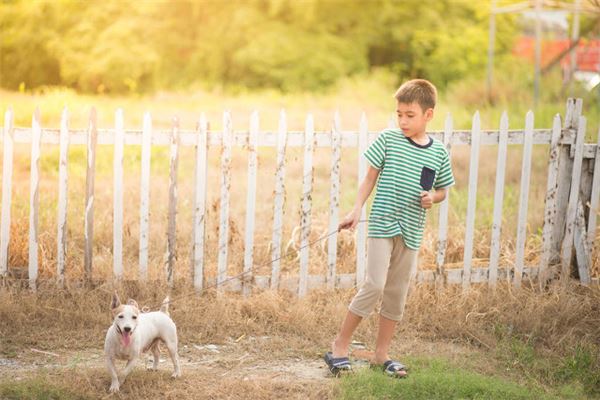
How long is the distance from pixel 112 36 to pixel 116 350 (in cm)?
2142

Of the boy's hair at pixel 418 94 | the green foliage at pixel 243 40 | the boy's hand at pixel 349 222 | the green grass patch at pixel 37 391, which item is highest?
the green foliage at pixel 243 40

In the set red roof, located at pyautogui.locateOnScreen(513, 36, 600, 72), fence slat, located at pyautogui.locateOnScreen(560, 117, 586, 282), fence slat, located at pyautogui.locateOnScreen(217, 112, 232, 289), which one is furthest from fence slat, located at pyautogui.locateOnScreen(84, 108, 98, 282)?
red roof, located at pyautogui.locateOnScreen(513, 36, 600, 72)

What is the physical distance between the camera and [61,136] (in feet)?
18.5

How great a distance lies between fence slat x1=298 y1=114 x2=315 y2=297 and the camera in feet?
18.9

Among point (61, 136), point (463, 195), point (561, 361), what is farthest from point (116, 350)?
point (463, 195)

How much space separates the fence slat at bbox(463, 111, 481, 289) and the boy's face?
1615 mm

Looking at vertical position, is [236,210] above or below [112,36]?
below

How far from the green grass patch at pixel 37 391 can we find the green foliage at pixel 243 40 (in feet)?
66.3

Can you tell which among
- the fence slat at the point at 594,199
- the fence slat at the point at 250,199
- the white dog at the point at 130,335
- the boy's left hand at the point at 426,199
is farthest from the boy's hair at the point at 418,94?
the fence slat at the point at 594,199

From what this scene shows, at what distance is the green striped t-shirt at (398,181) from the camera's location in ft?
14.2

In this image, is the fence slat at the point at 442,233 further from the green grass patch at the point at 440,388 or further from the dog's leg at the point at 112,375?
the dog's leg at the point at 112,375

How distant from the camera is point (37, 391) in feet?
13.3

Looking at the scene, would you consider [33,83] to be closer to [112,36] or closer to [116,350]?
[112,36]

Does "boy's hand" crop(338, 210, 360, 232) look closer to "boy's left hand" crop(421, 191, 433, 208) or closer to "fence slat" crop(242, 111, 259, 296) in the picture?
"boy's left hand" crop(421, 191, 433, 208)
